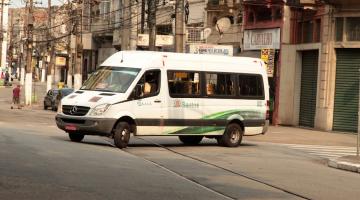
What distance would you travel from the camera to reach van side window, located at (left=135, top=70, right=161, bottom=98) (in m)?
18.4

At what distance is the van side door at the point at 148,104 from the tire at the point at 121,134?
1.35 feet

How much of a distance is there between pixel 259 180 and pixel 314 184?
106 cm

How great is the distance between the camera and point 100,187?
10461 millimetres

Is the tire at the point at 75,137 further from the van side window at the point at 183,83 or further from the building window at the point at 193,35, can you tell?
the building window at the point at 193,35

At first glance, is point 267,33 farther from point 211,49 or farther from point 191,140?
point 191,140

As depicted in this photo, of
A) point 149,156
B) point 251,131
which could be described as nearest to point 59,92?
point 251,131

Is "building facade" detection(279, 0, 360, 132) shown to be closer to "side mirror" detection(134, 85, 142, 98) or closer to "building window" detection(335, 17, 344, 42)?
"building window" detection(335, 17, 344, 42)

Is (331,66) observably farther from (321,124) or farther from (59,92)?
(59,92)

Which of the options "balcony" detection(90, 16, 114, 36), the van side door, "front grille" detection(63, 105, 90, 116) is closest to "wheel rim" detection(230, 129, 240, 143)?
the van side door

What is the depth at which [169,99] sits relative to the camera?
19.0 meters

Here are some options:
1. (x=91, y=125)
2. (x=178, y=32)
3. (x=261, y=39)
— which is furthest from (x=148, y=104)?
(x=261, y=39)

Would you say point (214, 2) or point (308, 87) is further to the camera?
point (214, 2)

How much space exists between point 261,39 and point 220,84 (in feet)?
48.5

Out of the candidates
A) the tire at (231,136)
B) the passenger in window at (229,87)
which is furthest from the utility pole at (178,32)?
the tire at (231,136)
